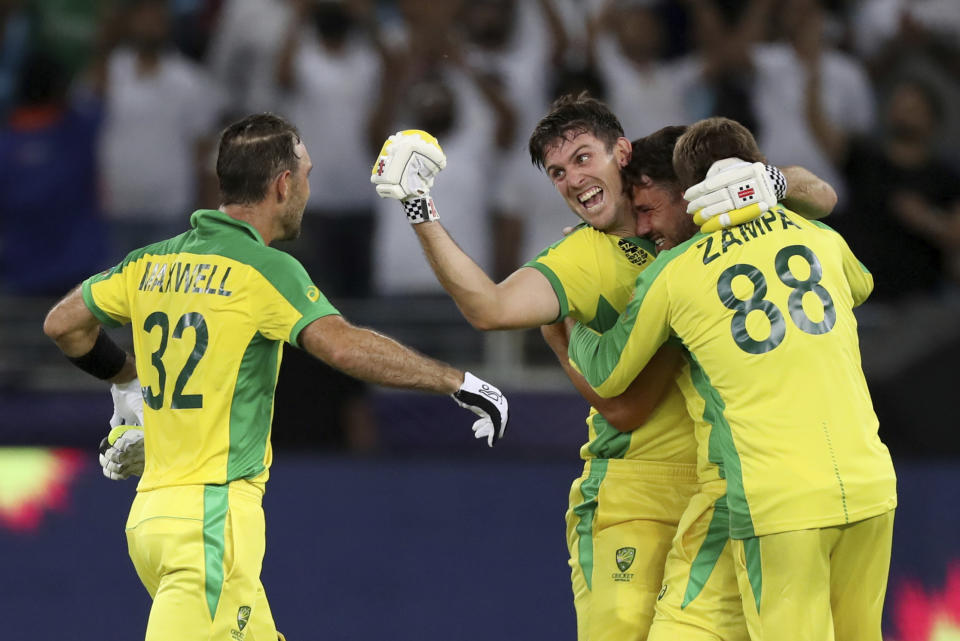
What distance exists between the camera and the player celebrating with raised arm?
4.92m

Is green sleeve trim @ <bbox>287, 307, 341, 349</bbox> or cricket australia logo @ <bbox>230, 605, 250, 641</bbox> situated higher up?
green sleeve trim @ <bbox>287, 307, 341, 349</bbox>

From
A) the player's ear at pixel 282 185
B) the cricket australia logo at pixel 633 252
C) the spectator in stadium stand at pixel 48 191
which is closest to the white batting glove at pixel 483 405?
the cricket australia logo at pixel 633 252

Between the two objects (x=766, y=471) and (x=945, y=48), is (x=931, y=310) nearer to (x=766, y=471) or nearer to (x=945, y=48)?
(x=945, y=48)

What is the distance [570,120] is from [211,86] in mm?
4912

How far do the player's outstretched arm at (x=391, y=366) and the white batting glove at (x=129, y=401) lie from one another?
100 cm

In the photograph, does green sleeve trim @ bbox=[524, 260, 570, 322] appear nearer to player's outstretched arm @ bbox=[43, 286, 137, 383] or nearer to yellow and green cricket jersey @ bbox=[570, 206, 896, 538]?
yellow and green cricket jersey @ bbox=[570, 206, 896, 538]

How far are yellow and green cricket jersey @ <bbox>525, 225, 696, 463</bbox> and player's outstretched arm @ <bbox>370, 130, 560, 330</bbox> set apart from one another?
0.69 feet

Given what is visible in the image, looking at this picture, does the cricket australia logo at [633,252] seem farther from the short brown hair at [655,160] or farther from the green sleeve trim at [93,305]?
the green sleeve trim at [93,305]

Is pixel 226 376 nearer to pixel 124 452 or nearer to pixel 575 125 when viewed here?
pixel 124 452

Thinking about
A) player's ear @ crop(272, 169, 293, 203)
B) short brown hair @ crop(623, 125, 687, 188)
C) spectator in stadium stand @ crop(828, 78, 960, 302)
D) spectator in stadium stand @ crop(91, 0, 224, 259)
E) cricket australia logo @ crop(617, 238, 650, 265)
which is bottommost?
cricket australia logo @ crop(617, 238, 650, 265)

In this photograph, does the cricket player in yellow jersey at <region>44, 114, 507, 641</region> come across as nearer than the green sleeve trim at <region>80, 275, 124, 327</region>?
Yes

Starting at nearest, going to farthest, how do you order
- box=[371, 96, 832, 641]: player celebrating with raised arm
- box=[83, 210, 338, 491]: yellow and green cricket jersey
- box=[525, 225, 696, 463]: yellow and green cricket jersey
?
box=[83, 210, 338, 491]: yellow and green cricket jersey < box=[371, 96, 832, 641]: player celebrating with raised arm < box=[525, 225, 696, 463]: yellow and green cricket jersey

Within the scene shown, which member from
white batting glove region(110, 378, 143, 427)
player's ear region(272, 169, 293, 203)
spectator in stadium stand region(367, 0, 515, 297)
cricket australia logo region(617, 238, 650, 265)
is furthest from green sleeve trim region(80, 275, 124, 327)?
spectator in stadium stand region(367, 0, 515, 297)

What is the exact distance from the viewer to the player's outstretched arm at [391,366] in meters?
4.72
